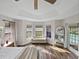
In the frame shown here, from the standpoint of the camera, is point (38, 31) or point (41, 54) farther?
point (38, 31)

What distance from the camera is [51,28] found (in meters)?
8.88

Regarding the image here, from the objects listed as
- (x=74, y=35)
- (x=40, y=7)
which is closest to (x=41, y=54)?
(x=40, y=7)

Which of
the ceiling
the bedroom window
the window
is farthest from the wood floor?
the bedroom window

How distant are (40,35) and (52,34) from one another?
157cm

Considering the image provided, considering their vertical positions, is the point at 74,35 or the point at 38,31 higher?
the point at 38,31

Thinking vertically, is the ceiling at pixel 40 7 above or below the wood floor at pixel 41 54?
above

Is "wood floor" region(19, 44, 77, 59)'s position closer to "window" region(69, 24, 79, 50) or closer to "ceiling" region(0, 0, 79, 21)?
"window" region(69, 24, 79, 50)

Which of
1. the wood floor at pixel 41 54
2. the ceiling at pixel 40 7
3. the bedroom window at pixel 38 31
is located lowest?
the wood floor at pixel 41 54

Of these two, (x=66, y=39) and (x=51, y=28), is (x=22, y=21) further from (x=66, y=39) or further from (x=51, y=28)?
(x=66, y=39)

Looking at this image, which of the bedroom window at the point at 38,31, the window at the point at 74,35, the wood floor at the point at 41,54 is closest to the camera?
the wood floor at the point at 41,54

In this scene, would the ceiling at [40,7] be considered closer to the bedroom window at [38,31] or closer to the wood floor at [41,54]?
the wood floor at [41,54]

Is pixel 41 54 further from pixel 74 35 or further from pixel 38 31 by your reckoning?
pixel 38 31

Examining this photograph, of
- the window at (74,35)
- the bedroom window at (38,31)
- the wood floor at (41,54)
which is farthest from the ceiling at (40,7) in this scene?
the bedroom window at (38,31)

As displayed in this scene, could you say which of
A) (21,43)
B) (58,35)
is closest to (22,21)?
(21,43)
